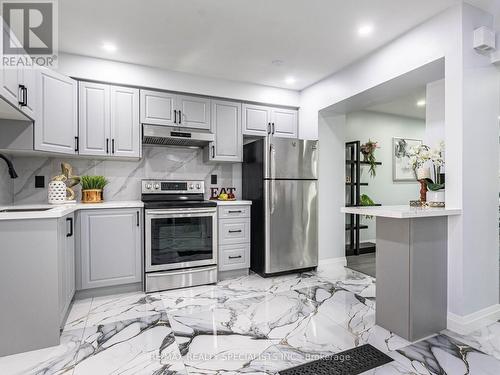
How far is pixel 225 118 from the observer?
11.9ft

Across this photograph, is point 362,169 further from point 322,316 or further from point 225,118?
point 322,316

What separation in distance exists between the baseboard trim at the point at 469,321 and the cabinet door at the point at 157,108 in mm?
3323

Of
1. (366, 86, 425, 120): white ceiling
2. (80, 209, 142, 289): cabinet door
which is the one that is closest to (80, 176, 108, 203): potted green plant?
(80, 209, 142, 289): cabinet door

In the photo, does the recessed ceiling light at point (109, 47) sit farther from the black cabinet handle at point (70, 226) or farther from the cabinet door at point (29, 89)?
the black cabinet handle at point (70, 226)

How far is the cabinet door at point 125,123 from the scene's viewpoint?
10.2ft

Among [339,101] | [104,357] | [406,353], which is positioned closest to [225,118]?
[339,101]

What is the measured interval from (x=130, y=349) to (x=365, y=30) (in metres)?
3.21

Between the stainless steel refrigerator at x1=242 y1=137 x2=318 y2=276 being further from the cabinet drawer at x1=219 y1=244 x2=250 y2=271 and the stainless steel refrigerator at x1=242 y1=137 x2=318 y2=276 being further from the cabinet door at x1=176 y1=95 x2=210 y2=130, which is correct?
the cabinet door at x1=176 y1=95 x2=210 y2=130

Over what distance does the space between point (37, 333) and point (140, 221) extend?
4.10 feet

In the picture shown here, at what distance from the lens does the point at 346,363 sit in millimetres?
1730

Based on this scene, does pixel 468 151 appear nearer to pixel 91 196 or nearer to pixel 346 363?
pixel 346 363

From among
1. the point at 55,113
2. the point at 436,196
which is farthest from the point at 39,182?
the point at 436,196

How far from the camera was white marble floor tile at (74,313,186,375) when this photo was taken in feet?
5.51

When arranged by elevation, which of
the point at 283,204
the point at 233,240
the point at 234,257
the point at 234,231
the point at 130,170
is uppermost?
the point at 130,170
